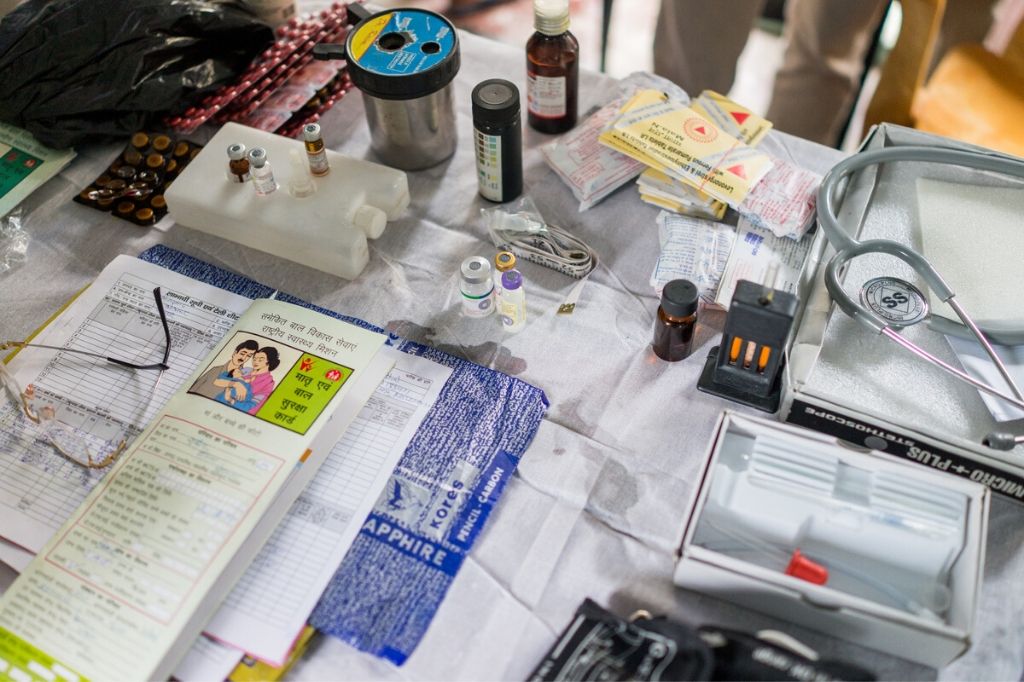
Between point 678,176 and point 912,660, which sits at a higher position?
point 678,176

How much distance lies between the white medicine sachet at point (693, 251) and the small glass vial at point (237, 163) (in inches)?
18.7

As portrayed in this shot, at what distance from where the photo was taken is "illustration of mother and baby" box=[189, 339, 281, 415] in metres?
0.76

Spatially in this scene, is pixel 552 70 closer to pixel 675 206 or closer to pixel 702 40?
pixel 675 206

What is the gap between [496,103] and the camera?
88cm

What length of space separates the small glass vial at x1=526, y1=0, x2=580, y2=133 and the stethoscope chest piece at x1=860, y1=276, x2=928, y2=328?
0.43 m

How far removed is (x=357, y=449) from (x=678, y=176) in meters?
0.47

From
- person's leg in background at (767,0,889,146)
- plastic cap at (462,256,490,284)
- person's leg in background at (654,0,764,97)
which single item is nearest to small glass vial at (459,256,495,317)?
plastic cap at (462,256,490,284)

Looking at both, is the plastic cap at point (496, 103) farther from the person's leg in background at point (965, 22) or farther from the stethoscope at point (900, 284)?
the person's leg in background at point (965, 22)

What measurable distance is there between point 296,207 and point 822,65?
3.27 feet

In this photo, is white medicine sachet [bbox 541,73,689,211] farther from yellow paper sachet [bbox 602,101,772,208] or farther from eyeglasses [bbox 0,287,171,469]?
eyeglasses [bbox 0,287,171,469]

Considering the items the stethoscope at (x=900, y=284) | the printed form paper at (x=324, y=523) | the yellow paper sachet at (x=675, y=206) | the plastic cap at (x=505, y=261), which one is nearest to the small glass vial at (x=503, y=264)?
the plastic cap at (x=505, y=261)

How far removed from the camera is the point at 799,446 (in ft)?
2.22

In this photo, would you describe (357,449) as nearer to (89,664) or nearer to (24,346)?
(89,664)

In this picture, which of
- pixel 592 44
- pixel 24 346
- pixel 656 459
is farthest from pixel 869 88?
pixel 24 346
